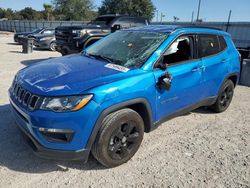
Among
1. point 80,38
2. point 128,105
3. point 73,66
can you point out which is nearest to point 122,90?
point 128,105

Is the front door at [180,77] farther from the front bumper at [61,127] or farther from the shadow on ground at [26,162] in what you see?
the shadow on ground at [26,162]

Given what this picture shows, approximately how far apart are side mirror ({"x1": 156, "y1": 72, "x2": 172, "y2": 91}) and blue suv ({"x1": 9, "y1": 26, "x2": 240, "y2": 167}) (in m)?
0.01

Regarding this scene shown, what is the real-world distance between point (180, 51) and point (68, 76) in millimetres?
1807

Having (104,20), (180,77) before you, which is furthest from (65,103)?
(104,20)

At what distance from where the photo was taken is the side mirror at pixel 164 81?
3137mm

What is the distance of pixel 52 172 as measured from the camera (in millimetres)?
2877

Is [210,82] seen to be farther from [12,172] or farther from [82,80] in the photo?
[12,172]

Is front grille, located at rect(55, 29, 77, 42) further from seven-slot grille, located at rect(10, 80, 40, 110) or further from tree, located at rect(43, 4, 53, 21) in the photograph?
tree, located at rect(43, 4, 53, 21)

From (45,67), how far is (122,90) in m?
1.22

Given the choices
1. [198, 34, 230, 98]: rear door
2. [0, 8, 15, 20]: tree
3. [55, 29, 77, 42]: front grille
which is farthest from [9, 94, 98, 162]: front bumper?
[0, 8, 15, 20]: tree

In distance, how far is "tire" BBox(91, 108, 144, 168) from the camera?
2.71 m

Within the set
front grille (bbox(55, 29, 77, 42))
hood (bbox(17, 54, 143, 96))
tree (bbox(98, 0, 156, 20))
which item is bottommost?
hood (bbox(17, 54, 143, 96))

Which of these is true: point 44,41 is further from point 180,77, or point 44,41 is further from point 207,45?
point 180,77

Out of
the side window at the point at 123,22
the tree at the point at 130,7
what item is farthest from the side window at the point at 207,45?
the tree at the point at 130,7
